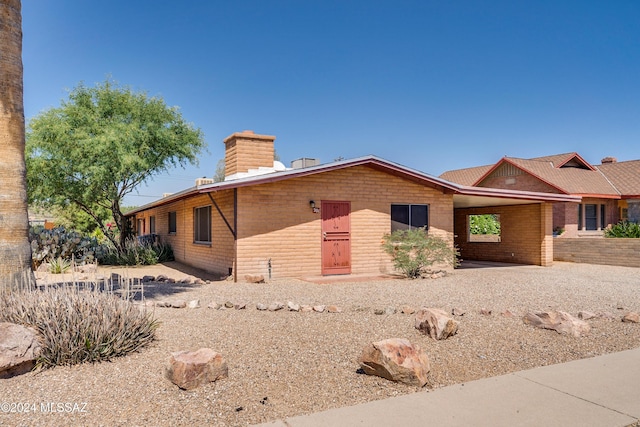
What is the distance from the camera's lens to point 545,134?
85.0ft

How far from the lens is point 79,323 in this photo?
4.93 meters

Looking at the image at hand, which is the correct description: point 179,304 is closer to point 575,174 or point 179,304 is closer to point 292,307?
point 292,307

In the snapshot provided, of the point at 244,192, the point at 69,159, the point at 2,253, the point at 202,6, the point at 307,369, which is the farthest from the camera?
the point at 69,159

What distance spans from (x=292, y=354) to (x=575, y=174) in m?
23.9

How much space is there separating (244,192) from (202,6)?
7456 mm

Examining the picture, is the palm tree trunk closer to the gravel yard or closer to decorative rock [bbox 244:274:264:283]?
the gravel yard

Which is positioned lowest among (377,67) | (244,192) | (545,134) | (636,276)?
(636,276)

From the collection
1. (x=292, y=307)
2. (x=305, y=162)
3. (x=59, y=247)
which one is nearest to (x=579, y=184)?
(x=305, y=162)

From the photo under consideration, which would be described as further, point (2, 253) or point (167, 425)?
point (2, 253)

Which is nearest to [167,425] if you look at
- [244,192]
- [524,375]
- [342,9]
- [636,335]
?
[524,375]

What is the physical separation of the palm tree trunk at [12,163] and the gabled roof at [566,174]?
20.9m

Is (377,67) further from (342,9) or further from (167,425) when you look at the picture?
(167,425)

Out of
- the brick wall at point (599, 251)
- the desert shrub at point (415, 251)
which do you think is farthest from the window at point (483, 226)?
the desert shrub at point (415, 251)

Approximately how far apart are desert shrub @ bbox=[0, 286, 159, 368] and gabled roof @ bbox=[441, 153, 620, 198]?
67.2 feet
